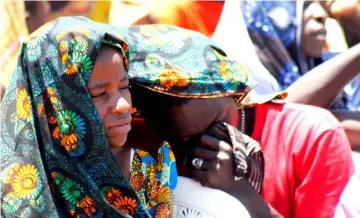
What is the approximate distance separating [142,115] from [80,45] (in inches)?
19.6

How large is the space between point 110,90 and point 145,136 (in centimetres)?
45

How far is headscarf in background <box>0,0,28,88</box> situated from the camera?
10.2 ft

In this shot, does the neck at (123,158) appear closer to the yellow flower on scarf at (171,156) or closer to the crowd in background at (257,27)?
the yellow flower on scarf at (171,156)

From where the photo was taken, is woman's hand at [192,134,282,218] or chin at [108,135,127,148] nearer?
chin at [108,135,127,148]

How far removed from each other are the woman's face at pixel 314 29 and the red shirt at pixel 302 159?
743 millimetres

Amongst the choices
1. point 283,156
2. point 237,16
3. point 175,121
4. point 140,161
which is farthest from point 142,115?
point 237,16

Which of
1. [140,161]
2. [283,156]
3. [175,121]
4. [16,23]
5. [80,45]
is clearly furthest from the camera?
[16,23]

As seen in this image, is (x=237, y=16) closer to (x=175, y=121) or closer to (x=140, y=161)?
(x=175, y=121)

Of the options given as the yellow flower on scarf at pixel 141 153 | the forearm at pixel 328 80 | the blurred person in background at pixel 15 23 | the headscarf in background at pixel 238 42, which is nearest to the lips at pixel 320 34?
the headscarf in background at pixel 238 42

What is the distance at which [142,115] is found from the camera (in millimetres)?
2326

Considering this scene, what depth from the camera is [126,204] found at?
6.42 feet

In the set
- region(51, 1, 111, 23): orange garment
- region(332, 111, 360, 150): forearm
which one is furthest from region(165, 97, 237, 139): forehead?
region(51, 1, 111, 23): orange garment

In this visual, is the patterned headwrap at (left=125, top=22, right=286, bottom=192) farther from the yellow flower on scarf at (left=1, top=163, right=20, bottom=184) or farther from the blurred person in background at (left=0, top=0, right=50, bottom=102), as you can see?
the blurred person in background at (left=0, top=0, right=50, bottom=102)

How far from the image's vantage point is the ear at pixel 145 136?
2.31 metres
